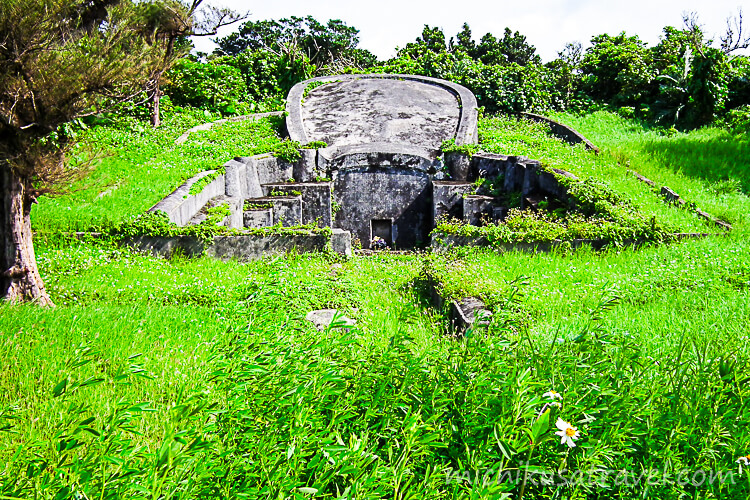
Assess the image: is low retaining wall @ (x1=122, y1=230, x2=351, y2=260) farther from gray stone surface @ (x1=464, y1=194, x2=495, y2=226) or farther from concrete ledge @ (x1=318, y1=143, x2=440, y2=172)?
concrete ledge @ (x1=318, y1=143, x2=440, y2=172)

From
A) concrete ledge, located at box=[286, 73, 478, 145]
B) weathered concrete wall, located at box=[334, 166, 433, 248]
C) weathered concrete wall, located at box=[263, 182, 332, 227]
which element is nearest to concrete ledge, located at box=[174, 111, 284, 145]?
concrete ledge, located at box=[286, 73, 478, 145]

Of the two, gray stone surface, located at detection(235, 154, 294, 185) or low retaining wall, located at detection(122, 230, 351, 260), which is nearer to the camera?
low retaining wall, located at detection(122, 230, 351, 260)

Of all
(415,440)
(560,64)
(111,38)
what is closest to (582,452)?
(415,440)

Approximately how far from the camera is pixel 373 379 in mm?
2119

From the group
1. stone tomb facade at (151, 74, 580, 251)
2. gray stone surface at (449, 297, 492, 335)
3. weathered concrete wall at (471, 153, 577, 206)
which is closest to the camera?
gray stone surface at (449, 297, 492, 335)

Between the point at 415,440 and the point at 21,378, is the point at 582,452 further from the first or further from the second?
the point at 21,378

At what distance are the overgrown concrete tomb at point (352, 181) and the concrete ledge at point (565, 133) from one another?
107 inches

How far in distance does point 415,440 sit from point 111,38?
13.2 ft

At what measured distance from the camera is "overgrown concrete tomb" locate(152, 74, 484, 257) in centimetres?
850

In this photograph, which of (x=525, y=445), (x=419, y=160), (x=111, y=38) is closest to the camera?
(x=525, y=445)

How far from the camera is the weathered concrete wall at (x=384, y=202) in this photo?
9.45 metres

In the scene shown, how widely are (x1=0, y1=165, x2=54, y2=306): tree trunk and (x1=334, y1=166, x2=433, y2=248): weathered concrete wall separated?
18.3 feet

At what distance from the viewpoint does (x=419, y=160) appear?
9531 millimetres

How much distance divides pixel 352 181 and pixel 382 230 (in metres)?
1.08
